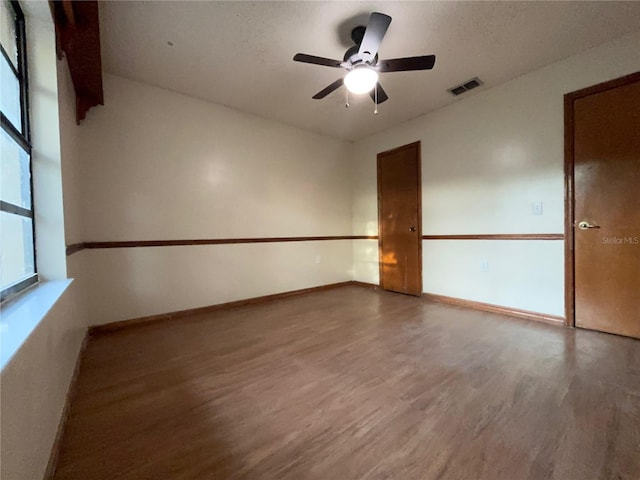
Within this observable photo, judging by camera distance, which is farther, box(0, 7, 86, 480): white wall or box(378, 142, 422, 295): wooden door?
box(378, 142, 422, 295): wooden door

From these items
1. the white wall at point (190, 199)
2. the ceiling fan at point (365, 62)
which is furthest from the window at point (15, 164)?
the ceiling fan at point (365, 62)

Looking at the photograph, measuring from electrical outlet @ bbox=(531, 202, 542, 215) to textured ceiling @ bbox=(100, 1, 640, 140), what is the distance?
125cm

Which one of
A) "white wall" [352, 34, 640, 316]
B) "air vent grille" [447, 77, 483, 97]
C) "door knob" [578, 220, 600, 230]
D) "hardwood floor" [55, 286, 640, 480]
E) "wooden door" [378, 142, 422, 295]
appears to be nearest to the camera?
"hardwood floor" [55, 286, 640, 480]

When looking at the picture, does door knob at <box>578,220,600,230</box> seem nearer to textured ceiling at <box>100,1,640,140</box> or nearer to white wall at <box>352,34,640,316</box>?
white wall at <box>352,34,640,316</box>

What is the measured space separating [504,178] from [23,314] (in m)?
3.52

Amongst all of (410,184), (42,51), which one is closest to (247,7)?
(42,51)

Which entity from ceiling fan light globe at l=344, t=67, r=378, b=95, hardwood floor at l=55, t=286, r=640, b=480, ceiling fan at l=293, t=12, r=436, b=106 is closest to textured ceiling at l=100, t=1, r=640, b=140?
ceiling fan at l=293, t=12, r=436, b=106

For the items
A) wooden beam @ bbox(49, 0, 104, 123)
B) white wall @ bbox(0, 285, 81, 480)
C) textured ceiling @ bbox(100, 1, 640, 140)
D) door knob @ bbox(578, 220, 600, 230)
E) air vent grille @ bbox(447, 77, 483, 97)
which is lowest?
A: white wall @ bbox(0, 285, 81, 480)

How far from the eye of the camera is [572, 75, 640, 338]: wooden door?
199cm

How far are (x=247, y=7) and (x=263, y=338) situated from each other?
2355mm

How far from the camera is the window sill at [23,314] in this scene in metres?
0.66

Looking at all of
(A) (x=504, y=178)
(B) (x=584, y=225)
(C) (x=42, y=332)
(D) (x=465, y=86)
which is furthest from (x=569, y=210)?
(C) (x=42, y=332)

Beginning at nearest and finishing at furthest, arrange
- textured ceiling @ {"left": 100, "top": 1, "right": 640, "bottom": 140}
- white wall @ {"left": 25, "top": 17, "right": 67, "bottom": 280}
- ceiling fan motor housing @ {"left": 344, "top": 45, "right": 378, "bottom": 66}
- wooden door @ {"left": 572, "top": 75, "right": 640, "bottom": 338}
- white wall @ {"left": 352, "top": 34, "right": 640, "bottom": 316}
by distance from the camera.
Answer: white wall @ {"left": 25, "top": 17, "right": 67, "bottom": 280}
textured ceiling @ {"left": 100, "top": 1, "right": 640, "bottom": 140}
ceiling fan motor housing @ {"left": 344, "top": 45, "right": 378, "bottom": 66}
wooden door @ {"left": 572, "top": 75, "right": 640, "bottom": 338}
white wall @ {"left": 352, "top": 34, "right": 640, "bottom": 316}

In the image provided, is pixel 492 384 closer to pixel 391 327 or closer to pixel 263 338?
pixel 391 327
